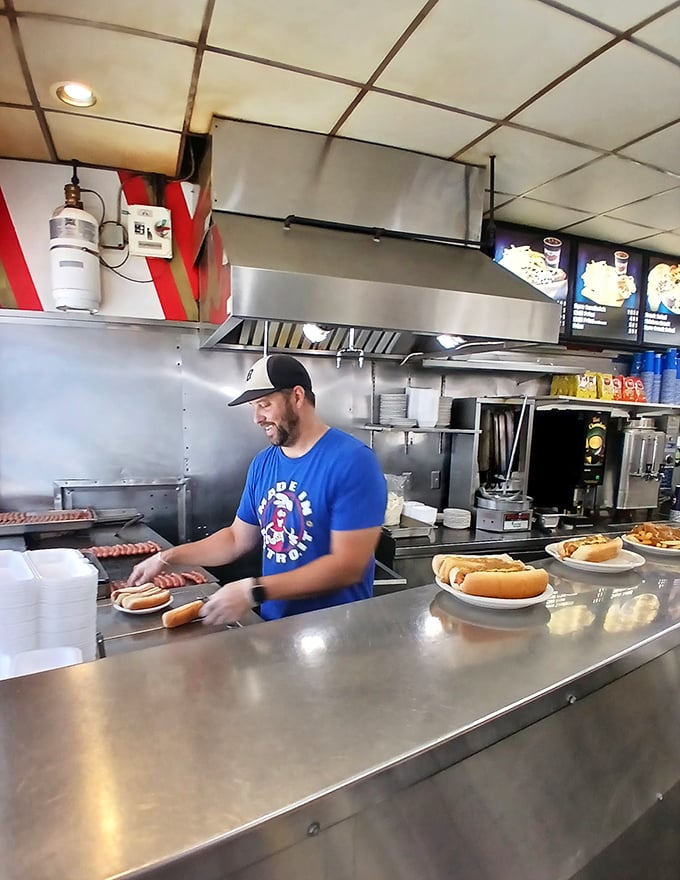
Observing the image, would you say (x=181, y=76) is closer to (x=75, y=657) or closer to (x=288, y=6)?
(x=288, y=6)

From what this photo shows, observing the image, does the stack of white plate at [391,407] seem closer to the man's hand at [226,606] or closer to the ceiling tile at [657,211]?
the ceiling tile at [657,211]

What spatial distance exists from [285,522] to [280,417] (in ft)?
1.26

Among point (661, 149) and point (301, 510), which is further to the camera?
point (661, 149)

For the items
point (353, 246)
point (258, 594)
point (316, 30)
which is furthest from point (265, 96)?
point (258, 594)

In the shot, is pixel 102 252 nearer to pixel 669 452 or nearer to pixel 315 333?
pixel 315 333

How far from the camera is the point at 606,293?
3.84 metres

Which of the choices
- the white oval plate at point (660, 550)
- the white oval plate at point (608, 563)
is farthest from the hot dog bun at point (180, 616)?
the white oval plate at point (660, 550)

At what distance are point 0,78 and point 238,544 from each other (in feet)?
6.77

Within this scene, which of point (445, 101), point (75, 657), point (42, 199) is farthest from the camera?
point (42, 199)

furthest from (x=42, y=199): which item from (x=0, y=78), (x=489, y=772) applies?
(x=489, y=772)

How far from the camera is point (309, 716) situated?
78cm

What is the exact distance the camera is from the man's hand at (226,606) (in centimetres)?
138

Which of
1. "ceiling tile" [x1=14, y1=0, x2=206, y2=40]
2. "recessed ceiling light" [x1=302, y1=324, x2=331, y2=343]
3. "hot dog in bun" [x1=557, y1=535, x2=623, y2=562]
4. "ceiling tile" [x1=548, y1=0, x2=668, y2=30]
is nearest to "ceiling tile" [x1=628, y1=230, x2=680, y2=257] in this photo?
"ceiling tile" [x1=548, y1=0, x2=668, y2=30]

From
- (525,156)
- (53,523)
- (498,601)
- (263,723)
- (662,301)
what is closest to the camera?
(263,723)
